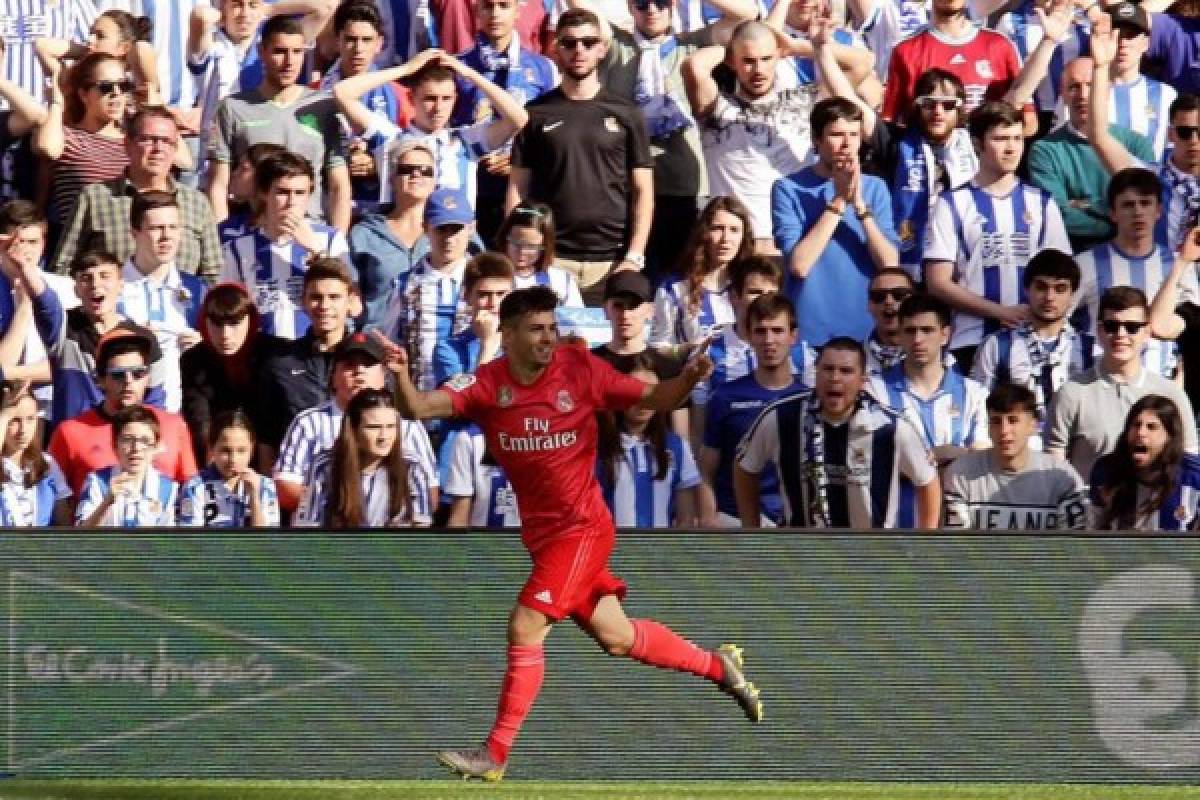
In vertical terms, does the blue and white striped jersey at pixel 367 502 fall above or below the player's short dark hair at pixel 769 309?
below

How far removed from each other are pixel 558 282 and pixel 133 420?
88.4 inches

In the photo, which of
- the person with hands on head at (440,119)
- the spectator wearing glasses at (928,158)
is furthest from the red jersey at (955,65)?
the person with hands on head at (440,119)

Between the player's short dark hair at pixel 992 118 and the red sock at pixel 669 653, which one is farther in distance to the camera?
the player's short dark hair at pixel 992 118

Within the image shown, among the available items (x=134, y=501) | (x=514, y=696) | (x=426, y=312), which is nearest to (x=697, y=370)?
(x=514, y=696)

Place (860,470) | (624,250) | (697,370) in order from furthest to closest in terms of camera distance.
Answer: (624,250) < (860,470) < (697,370)

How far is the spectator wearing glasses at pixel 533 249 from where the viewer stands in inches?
436

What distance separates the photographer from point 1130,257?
36.5 feet

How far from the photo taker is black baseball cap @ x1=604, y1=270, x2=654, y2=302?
10.5 metres

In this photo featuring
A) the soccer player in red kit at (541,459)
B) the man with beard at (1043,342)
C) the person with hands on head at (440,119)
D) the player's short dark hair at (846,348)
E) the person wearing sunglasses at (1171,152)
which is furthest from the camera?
the person with hands on head at (440,119)

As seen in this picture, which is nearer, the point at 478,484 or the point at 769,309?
the point at 478,484

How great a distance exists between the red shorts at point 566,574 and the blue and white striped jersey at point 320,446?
5.64 ft

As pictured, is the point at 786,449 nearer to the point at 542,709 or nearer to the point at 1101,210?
the point at 542,709

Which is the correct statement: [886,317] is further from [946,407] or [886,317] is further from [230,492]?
[230,492]

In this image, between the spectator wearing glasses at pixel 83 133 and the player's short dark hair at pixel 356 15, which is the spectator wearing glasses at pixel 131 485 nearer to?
the spectator wearing glasses at pixel 83 133
